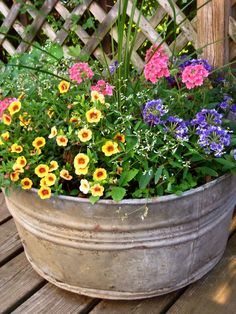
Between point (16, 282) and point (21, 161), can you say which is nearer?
point (21, 161)

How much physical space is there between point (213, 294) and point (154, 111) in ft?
2.10

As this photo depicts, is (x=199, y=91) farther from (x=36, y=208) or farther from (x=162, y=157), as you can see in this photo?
(x=36, y=208)

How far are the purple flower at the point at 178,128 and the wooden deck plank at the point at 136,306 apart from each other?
55 cm

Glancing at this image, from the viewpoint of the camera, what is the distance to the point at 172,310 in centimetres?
152

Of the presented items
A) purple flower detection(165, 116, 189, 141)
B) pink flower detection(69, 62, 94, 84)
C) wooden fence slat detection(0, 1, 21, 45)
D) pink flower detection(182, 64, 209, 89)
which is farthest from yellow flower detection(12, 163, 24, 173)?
wooden fence slat detection(0, 1, 21, 45)

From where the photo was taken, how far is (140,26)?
2.04m

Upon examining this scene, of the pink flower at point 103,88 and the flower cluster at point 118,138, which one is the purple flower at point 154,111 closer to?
the flower cluster at point 118,138

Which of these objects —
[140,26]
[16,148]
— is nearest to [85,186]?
[16,148]

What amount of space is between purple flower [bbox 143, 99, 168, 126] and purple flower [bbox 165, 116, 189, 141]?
0.10ft

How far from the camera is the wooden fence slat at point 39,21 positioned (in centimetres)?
243

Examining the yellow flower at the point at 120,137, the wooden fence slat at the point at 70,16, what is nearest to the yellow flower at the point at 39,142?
the yellow flower at the point at 120,137

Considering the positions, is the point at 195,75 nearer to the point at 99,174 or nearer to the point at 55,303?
the point at 99,174

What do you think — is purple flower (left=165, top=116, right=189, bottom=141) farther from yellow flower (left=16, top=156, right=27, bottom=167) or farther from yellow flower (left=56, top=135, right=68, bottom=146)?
yellow flower (left=16, top=156, right=27, bottom=167)

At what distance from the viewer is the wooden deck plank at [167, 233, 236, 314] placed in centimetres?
152
